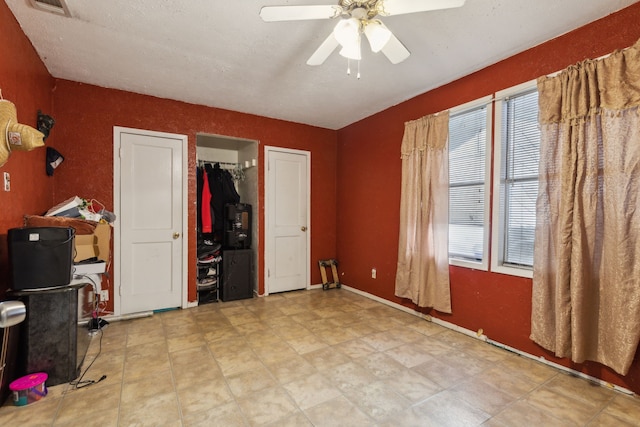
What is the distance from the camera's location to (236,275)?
4016 mm

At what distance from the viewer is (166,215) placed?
3539 mm

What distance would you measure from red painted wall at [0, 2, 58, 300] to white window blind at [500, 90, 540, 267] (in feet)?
12.4

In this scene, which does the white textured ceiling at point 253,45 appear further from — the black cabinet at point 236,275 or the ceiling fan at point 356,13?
the black cabinet at point 236,275

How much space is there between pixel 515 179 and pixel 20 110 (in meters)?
4.00

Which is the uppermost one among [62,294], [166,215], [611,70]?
[611,70]

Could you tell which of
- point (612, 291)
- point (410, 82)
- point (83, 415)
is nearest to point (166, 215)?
point (83, 415)

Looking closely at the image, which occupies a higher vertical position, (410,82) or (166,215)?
(410,82)

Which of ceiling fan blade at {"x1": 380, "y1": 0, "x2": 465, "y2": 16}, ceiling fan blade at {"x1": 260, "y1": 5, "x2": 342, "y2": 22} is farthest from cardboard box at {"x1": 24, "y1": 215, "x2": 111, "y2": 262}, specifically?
ceiling fan blade at {"x1": 380, "y1": 0, "x2": 465, "y2": 16}

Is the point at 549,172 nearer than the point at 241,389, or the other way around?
the point at 241,389

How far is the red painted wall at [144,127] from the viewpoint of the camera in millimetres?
3064

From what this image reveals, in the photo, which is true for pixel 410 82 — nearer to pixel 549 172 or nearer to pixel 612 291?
pixel 549 172

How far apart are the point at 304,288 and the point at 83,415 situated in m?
3.05

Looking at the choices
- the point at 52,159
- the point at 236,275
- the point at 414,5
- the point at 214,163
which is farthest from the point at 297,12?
the point at 214,163

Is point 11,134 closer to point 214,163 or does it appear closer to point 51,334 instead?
point 51,334
